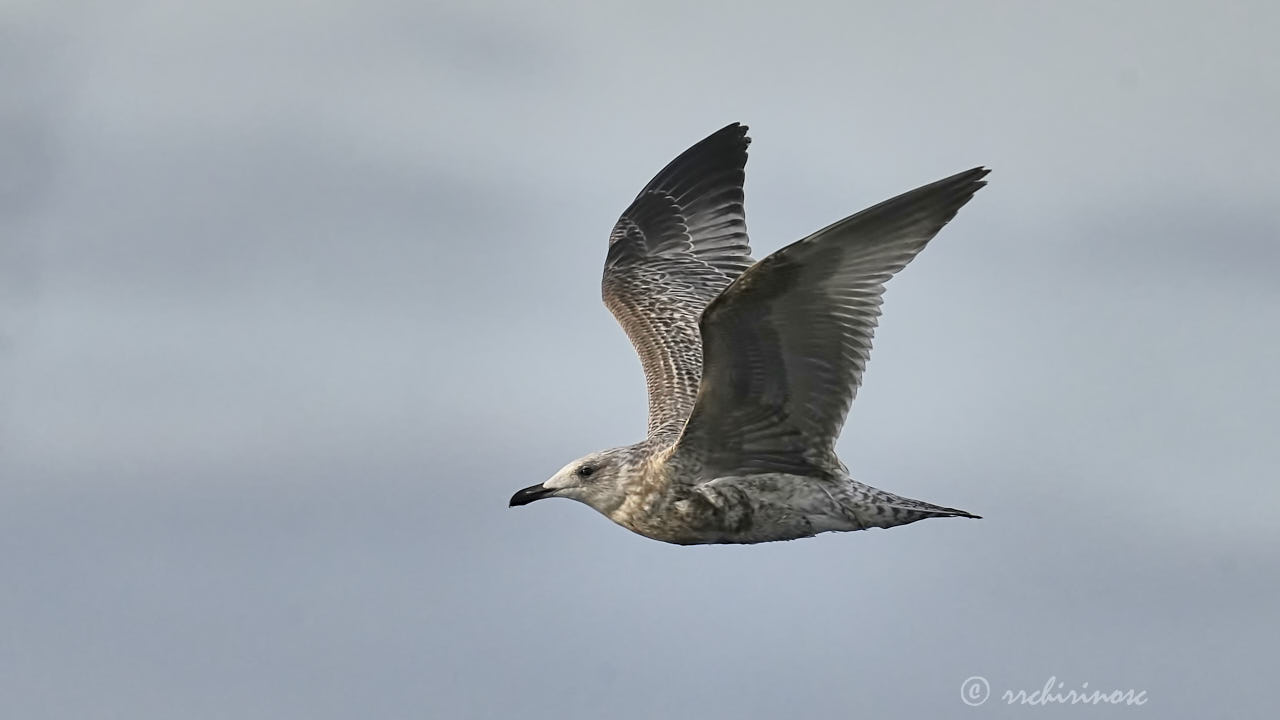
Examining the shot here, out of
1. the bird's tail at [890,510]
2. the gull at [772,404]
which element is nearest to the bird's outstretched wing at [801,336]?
the gull at [772,404]

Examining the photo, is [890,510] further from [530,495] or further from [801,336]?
[530,495]

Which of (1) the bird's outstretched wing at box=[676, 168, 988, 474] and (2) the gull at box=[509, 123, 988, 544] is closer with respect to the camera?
(1) the bird's outstretched wing at box=[676, 168, 988, 474]

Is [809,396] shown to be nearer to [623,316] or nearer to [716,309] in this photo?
[716,309]

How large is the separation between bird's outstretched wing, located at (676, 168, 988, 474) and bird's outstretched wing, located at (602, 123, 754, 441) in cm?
496

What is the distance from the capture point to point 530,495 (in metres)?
20.5

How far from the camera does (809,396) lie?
18.6 meters

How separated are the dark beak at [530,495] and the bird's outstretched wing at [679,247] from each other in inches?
150

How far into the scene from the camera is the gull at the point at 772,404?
56.3ft

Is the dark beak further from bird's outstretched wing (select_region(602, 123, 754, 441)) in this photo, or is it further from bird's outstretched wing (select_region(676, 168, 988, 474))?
bird's outstretched wing (select_region(602, 123, 754, 441))

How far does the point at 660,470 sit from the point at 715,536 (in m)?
1.04

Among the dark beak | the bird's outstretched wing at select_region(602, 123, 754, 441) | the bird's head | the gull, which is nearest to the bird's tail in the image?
the gull

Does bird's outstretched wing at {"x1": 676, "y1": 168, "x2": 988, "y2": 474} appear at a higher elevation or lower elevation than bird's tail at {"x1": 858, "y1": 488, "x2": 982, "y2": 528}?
higher

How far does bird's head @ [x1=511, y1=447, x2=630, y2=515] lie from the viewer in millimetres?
20094

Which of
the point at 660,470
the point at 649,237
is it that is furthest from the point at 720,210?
the point at 660,470
